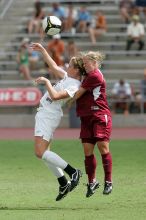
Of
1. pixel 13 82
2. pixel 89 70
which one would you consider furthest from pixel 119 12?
pixel 89 70

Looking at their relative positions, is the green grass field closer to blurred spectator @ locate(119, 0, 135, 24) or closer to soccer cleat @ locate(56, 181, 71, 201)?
soccer cleat @ locate(56, 181, 71, 201)

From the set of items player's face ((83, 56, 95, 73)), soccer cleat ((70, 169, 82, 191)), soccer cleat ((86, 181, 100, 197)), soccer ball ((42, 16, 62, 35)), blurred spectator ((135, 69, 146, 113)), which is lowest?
blurred spectator ((135, 69, 146, 113))

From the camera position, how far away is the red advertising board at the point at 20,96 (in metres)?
27.7

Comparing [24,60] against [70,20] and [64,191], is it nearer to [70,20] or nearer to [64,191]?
[70,20]

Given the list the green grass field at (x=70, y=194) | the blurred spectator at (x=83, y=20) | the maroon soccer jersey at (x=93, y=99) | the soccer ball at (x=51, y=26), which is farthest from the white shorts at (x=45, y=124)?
the blurred spectator at (x=83, y=20)

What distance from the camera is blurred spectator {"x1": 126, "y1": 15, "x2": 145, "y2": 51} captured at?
29.6 m

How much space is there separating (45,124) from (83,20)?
20.3 meters

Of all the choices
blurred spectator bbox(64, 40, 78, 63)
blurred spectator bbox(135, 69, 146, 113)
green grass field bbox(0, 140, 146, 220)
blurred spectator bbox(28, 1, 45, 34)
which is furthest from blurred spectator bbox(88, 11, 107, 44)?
green grass field bbox(0, 140, 146, 220)

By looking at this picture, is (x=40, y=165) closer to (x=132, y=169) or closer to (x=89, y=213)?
(x=132, y=169)

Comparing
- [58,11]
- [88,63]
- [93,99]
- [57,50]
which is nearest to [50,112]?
[93,99]

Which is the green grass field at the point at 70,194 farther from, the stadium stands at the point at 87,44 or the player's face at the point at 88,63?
the stadium stands at the point at 87,44

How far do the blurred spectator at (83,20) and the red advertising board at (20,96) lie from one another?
14.4ft

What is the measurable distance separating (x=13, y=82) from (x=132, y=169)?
48.2 ft

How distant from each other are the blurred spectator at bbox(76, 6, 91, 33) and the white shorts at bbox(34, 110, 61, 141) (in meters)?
20.0
